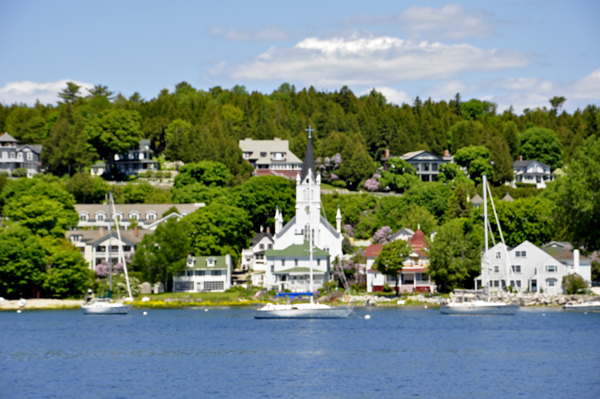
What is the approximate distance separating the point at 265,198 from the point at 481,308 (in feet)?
139

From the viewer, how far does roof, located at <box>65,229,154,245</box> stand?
95.6 meters

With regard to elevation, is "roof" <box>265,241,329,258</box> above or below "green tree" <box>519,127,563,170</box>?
below

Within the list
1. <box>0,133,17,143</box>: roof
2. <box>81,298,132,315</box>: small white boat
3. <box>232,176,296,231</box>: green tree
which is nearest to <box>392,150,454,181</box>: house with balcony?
<box>232,176,296,231</box>: green tree

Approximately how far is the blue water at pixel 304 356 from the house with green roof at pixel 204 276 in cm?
1709

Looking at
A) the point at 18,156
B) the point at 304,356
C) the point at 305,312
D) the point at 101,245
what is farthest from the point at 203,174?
the point at 304,356

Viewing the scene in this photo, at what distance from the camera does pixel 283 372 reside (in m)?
43.8

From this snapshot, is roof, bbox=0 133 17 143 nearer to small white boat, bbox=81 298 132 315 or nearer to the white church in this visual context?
the white church

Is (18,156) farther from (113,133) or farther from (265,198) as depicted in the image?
(265,198)

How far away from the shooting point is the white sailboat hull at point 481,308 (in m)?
69.9

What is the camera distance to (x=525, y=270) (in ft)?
267

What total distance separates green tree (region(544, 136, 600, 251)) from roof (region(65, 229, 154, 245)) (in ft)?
152

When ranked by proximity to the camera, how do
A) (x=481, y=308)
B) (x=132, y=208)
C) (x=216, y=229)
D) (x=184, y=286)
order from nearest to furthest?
1. (x=481, y=308)
2. (x=184, y=286)
3. (x=216, y=229)
4. (x=132, y=208)

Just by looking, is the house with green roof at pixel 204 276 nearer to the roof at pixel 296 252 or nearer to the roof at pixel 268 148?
the roof at pixel 296 252

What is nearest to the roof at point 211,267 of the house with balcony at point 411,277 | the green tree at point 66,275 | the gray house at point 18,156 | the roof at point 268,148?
the green tree at point 66,275
